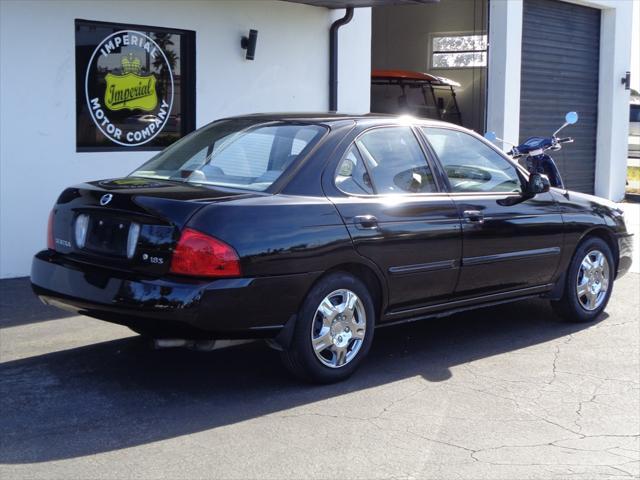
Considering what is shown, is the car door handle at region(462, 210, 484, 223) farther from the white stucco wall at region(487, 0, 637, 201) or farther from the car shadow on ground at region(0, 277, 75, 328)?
the white stucco wall at region(487, 0, 637, 201)

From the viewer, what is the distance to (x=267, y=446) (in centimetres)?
477

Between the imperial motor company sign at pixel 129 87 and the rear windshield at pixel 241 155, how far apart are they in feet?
11.1

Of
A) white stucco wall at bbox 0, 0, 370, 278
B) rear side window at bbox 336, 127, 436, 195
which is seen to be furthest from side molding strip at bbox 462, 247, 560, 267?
white stucco wall at bbox 0, 0, 370, 278

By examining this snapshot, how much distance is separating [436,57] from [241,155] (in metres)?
14.2

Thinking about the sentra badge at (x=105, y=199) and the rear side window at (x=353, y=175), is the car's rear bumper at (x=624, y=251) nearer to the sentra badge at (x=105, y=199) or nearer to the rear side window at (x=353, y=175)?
the rear side window at (x=353, y=175)

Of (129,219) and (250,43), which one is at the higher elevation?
(250,43)

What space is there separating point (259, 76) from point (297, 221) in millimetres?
5800

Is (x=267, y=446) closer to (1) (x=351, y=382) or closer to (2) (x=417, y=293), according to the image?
(1) (x=351, y=382)

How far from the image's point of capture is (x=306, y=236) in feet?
18.1

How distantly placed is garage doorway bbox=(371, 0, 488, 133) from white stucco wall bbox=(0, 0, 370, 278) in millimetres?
4814

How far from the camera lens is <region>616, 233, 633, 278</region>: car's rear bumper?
25.8 ft

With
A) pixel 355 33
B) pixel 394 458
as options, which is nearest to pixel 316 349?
pixel 394 458

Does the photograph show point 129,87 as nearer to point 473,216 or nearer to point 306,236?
point 473,216

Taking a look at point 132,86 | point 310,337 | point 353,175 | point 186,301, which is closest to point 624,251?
point 353,175
